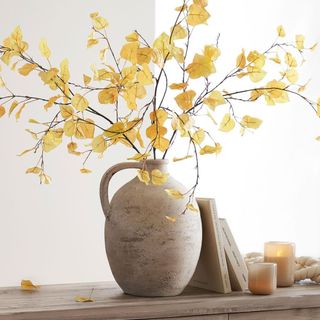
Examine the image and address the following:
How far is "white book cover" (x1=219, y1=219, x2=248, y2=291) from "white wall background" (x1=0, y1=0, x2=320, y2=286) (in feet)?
3.78

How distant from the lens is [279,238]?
11.7ft

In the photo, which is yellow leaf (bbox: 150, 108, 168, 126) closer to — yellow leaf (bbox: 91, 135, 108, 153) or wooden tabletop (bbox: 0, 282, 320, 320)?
yellow leaf (bbox: 91, 135, 108, 153)

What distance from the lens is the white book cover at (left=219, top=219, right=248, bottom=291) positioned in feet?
5.86

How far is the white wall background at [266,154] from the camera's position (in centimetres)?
346

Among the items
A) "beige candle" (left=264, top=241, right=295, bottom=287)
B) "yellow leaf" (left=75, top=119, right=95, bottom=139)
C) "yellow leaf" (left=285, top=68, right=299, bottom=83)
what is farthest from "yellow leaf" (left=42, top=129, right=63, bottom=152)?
"beige candle" (left=264, top=241, right=295, bottom=287)

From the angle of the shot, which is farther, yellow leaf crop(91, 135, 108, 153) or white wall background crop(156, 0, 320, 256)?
white wall background crop(156, 0, 320, 256)

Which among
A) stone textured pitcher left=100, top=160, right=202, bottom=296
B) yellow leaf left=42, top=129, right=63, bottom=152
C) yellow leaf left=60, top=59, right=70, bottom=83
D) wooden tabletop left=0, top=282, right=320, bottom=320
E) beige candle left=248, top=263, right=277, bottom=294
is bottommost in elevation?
wooden tabletop left=0, top=282, right=320, bottom=320

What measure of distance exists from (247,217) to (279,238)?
0.68ft

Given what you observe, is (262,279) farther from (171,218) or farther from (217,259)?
(171,218)

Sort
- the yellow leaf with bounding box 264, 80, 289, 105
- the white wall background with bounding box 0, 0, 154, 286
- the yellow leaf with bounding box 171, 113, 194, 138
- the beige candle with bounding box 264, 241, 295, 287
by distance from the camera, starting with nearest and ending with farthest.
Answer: the yellow leaf with bounding box 171, 113, 194, 138 < the yellow leaf with bounding box 264, 80, 289, 105 < the beige candle with bounding box 264, 241, 295, 287 < the white wall background with bounding box 0, 0, 154, 286

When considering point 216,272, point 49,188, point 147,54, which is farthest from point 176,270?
point 49,188

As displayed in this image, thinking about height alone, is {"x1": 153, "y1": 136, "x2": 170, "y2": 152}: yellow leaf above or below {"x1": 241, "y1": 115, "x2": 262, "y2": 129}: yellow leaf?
below

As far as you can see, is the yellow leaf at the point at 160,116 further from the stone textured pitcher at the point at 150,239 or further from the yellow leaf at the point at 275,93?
the yellow leaf at the point at 275,93

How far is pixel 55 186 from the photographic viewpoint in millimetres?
2840
